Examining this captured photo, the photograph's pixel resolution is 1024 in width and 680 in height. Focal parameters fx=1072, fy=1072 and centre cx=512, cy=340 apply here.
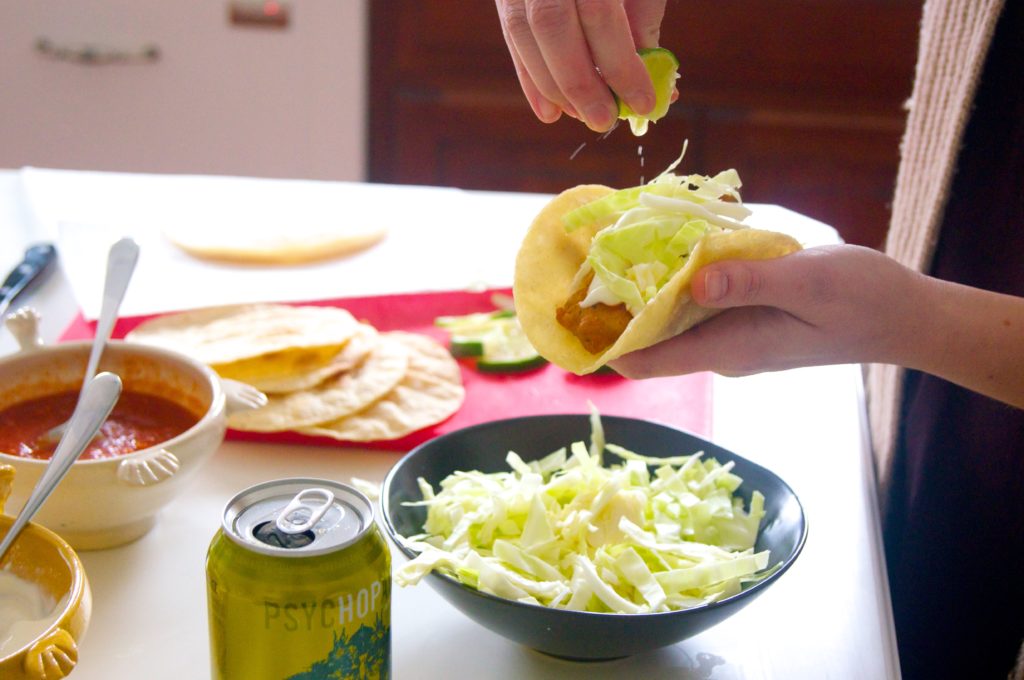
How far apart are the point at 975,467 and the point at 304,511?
1168 millimetres

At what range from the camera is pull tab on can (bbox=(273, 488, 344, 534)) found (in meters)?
0.92

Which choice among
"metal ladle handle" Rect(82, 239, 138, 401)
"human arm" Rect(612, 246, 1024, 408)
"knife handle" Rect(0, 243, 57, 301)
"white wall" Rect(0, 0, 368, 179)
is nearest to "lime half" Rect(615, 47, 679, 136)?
"human arm" Rect(612, 246, 1024, 408)

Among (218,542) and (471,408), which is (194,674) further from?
(471,408)

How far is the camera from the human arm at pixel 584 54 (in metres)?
1.23

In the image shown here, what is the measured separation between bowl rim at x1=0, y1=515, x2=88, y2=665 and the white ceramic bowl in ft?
0.48

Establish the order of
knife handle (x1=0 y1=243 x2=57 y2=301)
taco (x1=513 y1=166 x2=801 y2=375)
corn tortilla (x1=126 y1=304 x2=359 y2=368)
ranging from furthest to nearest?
1. knife handle (x1=0 y1=243 x2=57 y2=301)
2. corn tortilla (x1=126 y1=304 x2=359 y2=368)
3. taco (x1=513 y1=166 x2=801 y2=375)

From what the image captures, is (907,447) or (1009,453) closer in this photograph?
(1009,453)

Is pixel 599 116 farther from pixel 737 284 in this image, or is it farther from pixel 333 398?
pixel 333 398

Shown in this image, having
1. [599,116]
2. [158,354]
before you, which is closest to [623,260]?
[599,116]

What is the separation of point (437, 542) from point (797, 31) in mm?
3252

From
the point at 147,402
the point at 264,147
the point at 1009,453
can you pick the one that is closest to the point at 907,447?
the point at 1009,453

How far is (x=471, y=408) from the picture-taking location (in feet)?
5.90

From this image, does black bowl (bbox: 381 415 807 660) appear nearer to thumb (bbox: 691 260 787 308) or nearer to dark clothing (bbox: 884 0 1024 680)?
thumb (bbox: 691 260 787 308)

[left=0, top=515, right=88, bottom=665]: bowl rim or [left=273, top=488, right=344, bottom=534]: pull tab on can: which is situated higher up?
[left=273, top=488, right=344, bottom=534]: pull tab on can
